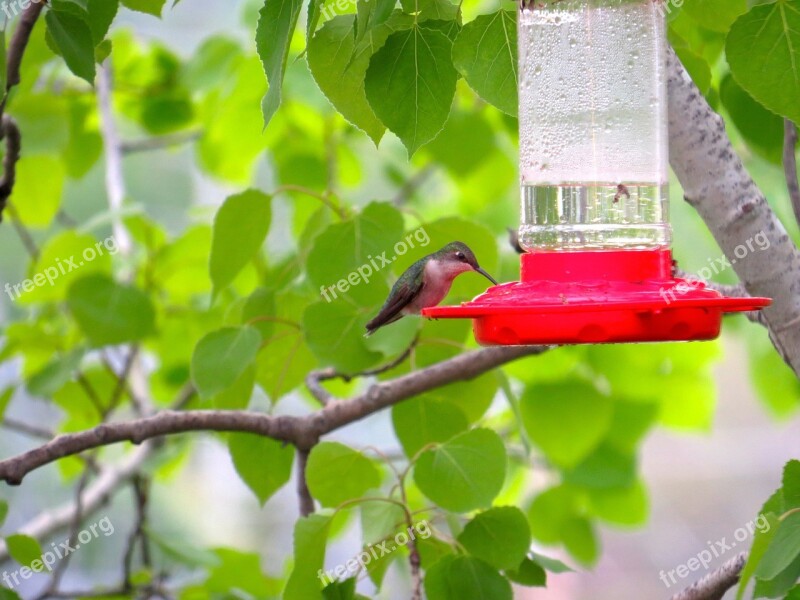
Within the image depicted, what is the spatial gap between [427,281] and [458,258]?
6 cm

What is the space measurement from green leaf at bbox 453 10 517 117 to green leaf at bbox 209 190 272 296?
1.58ft

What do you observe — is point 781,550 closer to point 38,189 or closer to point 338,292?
point 338,292

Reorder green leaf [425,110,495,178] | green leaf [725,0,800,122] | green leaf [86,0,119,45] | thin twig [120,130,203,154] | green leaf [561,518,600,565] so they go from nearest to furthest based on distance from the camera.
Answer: green leaf [725,0,800,122] < green leaf [86,0,119,45] < green leaf [425,110,495,178] < green leaf [561,518,600,565] < thin twig [120,130,203,154]

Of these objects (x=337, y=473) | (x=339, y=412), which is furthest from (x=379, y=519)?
(x=339, y=412)

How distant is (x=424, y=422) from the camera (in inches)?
58.1

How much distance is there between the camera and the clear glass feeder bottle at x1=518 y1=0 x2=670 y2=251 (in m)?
1.43

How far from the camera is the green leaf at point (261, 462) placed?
1.47 meters

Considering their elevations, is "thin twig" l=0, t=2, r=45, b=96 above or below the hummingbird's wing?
above

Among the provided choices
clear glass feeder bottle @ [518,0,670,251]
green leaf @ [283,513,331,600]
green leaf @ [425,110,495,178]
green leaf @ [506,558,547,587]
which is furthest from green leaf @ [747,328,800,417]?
green leaf @ [283,513,331,600]

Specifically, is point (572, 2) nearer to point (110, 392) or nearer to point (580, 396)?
point (580, 396)

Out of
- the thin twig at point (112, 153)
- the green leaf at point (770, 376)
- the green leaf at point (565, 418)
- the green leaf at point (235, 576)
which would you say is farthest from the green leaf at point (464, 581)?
the green leaf at point (770, 376)

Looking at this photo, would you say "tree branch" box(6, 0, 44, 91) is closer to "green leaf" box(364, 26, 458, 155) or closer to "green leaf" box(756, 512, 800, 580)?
"green leaf" box(364, 26, 458, 155)

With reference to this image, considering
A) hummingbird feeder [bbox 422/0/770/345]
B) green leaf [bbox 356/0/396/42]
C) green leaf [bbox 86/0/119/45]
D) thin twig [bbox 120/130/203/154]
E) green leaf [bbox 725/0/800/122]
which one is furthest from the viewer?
thin twig [bbox 120/130/203/154]

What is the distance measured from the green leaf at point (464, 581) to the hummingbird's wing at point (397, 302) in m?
0.31
